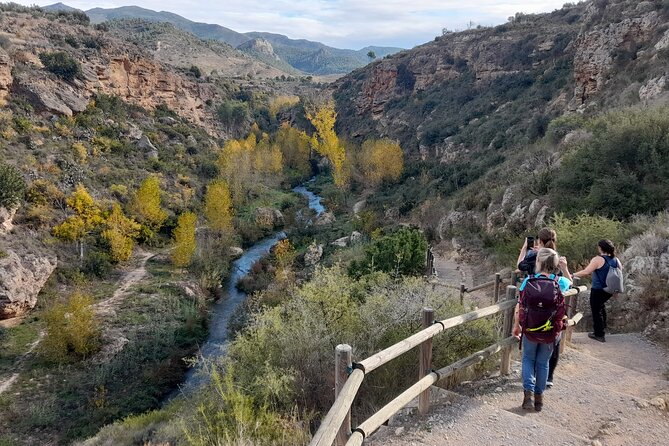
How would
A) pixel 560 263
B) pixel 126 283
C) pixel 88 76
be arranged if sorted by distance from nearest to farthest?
pixel 560 263
pixel 126 283
pixel 88 76

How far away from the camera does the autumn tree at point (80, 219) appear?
79.6 feet

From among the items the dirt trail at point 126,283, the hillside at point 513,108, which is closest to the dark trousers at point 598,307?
the hillside at point 513,108

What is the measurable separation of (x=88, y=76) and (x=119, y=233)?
2249cm

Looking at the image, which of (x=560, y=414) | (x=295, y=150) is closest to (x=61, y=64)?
(x=295, y=150)

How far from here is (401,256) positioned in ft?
48.9

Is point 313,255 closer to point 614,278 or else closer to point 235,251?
point 235,251

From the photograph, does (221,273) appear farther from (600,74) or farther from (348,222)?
(600,74)

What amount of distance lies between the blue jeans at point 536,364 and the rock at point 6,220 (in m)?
25.1

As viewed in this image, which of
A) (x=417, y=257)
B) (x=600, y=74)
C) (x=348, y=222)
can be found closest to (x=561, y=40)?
(x=600, y=74)

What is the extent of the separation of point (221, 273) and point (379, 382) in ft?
74.2

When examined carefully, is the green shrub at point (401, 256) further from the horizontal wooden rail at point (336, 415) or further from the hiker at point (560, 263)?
the horizontal wooden rail at point (336, 415)

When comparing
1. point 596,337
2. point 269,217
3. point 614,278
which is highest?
point 614,278

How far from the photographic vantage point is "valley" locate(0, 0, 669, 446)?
6.27 meters

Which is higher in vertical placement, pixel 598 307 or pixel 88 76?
pixel 88 76
